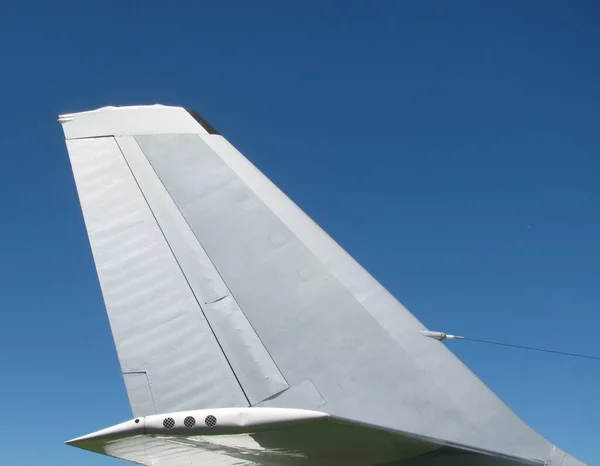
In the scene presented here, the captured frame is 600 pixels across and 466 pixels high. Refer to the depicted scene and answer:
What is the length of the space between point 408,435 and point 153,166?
3498 mm

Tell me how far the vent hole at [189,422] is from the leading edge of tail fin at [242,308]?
0.73 m

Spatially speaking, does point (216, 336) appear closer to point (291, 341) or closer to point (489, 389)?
point (291, 341)

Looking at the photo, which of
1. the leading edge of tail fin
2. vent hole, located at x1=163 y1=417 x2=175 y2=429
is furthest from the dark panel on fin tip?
vent hole, located at x1=163 y1=417 x2=175 y2=429

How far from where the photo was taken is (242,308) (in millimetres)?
4859

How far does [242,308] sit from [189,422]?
133cm

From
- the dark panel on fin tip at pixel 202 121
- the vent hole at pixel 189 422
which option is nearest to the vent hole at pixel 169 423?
the vent hole at pixel 189 422

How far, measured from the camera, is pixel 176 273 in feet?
16.5

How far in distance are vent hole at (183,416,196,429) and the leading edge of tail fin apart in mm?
733

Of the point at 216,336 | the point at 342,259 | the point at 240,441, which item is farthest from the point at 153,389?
the point at 342,259

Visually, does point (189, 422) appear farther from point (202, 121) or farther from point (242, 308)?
point (202, 121)

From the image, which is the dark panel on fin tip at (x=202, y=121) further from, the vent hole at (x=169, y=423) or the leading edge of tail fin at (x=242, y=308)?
the vent hole at (x=169, y=423)

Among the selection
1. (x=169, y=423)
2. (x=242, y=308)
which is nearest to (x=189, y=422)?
(x=169, y=423)

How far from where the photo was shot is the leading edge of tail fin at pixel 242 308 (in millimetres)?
4441

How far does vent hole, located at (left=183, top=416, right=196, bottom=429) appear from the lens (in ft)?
12.0
